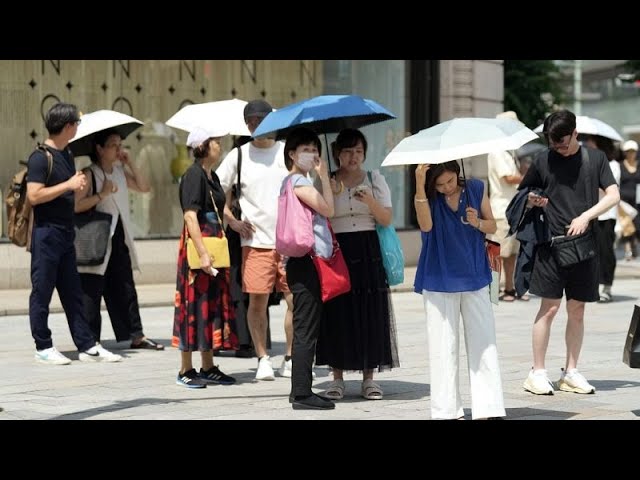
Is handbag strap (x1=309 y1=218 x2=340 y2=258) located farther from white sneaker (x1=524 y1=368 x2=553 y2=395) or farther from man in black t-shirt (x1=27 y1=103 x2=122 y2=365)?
man in black t-shirt (x1=27 y1=103 x2=122 y2=365)

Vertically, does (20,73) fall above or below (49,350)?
above

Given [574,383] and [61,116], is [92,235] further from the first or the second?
[574,383]

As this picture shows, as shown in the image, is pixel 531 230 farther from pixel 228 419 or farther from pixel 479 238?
pixel 228 419

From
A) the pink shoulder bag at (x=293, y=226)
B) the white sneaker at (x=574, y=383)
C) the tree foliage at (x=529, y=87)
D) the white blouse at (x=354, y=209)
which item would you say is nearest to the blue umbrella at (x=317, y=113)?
the pink shoulder bag at (x=293, y=226)

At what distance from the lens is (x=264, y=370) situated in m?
10.0

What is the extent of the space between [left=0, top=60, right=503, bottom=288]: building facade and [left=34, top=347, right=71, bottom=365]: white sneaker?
6.66 metres

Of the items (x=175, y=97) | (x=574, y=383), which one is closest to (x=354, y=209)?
(x=574, y=383)

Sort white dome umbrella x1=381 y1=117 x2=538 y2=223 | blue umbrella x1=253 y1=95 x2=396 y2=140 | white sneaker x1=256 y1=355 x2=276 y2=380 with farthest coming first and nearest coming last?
1. white sneaker x1=256 y1=355 x2=276 y2=380
2. blue umbrella x1=253 y1=95 x2=396 y2=140
3. white dome umbrella x1=381 y1=117 x2=538 y2=223

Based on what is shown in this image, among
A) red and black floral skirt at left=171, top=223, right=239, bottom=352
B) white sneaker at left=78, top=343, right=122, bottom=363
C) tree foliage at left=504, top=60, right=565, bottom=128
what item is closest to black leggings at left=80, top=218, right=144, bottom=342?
white sneaker at left=78, top=343, right=122, bottom=363

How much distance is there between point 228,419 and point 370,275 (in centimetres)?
153

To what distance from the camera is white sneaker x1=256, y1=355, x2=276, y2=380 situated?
9977 mm
